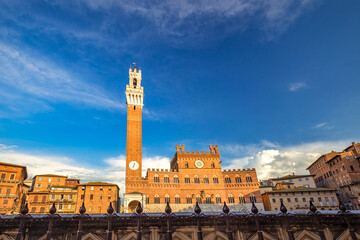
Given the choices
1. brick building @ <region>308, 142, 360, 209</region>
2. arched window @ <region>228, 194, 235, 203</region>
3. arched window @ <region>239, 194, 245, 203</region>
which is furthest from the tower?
brick building @ <region>308, 142, 360, 209</region>

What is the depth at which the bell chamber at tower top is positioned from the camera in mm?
55938

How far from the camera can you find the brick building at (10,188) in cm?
4025

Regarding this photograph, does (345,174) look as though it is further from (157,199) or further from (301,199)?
(157,199)

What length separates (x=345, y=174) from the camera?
157ft

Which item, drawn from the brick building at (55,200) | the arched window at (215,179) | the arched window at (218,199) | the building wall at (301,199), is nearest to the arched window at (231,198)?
the arched window at (218,199)

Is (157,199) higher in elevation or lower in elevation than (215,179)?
lower

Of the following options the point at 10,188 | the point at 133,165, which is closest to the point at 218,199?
the point at 133,165

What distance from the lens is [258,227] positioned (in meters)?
5.37

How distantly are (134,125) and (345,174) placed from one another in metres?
55.1

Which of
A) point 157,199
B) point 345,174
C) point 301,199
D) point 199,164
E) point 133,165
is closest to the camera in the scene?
point 157,199

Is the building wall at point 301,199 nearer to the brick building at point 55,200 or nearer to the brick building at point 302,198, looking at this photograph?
the brick building at point 302,198

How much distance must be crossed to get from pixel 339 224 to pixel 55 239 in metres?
8.18

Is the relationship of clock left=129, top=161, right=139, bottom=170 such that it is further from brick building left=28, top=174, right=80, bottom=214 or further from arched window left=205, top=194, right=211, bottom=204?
arched window left=205, top=194, right=211, bottom=204

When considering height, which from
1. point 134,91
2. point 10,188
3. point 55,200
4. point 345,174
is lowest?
point 55,200
